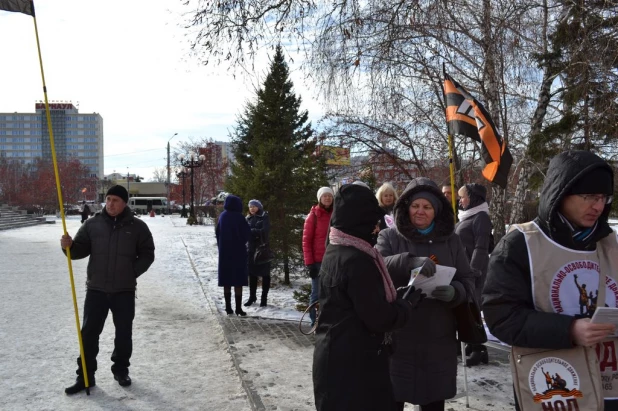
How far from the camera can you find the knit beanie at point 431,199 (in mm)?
3664

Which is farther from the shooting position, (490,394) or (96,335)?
(96,335)

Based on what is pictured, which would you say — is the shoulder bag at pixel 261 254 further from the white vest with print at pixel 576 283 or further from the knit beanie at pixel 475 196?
the white vest with print at pixel 576 283

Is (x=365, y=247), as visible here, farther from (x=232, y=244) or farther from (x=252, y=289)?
(x=252, y=289)

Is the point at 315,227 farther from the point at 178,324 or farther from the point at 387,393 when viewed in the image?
the point at 387,393

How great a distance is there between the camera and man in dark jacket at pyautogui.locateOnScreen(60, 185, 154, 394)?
17.7 ft

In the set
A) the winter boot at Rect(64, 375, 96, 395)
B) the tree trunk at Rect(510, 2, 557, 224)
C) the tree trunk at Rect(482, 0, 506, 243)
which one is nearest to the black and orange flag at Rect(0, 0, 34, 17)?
the winter boot at Rect(64, 375, 96, 395)

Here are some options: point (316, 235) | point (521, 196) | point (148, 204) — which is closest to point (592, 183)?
point (316, 235)

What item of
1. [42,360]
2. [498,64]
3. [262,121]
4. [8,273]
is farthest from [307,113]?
[42,360]

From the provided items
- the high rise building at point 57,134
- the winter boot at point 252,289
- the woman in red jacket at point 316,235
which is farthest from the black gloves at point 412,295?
the high rise building at point 57,134

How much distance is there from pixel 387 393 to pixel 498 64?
27.0 ft

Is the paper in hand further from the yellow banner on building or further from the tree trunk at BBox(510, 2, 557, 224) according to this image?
the yellow banner on building

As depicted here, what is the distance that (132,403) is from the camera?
4977mm

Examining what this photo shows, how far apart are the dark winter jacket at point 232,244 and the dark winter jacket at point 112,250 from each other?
2879 millimetres

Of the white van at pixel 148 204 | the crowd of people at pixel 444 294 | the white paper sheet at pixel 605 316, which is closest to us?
the white paper sheet at pixel 605 316
